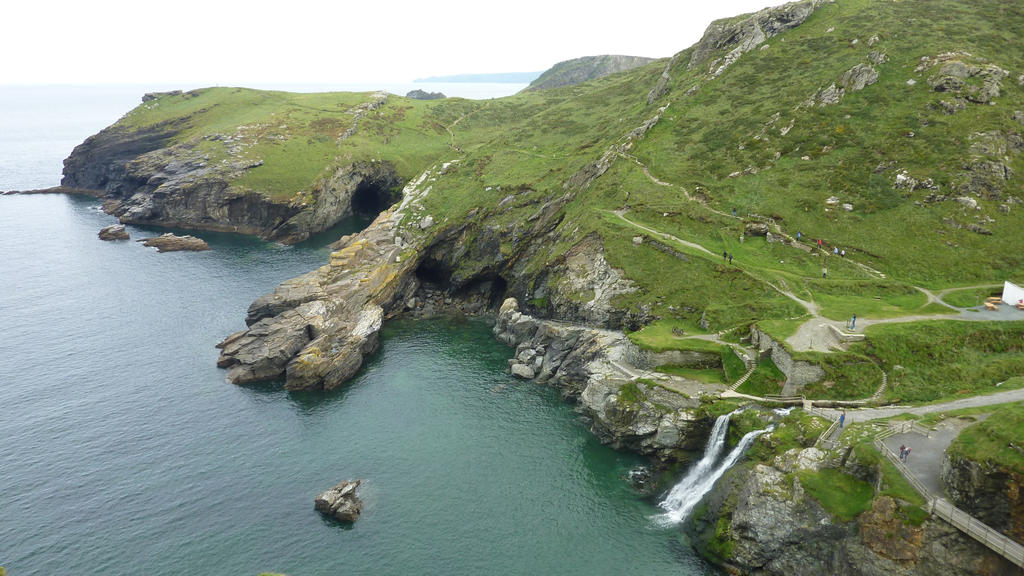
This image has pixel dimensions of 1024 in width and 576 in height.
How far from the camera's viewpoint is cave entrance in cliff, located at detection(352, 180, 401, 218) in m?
162

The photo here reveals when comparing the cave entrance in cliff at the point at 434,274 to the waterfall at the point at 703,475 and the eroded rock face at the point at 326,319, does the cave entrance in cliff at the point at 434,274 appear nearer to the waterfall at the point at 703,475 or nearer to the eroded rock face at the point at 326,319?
the eroded rock face at the point at 326,319

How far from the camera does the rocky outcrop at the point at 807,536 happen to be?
108 feet

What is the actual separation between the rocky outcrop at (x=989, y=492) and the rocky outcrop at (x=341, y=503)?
1847 inches

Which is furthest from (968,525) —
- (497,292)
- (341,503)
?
(497,292)

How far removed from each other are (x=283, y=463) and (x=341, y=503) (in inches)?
470

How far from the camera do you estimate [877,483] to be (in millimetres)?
37688

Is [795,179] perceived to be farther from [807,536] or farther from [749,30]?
[807,536]

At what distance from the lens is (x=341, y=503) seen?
1939 inches

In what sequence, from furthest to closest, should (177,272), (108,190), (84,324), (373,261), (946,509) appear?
(108,190)
(177,272)
(373,261)
(84,324)
(946,509)

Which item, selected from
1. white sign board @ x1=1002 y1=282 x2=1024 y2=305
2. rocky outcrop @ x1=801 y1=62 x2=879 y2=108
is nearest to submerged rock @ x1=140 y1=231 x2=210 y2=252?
rocky outcrop @ x1=801 y1=62 x2=879 y2=108

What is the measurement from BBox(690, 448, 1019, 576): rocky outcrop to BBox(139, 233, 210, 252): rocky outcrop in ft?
437

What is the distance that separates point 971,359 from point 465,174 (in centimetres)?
10461

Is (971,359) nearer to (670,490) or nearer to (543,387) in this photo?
(670,490)

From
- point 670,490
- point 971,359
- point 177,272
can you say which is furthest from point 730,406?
point 177,272
